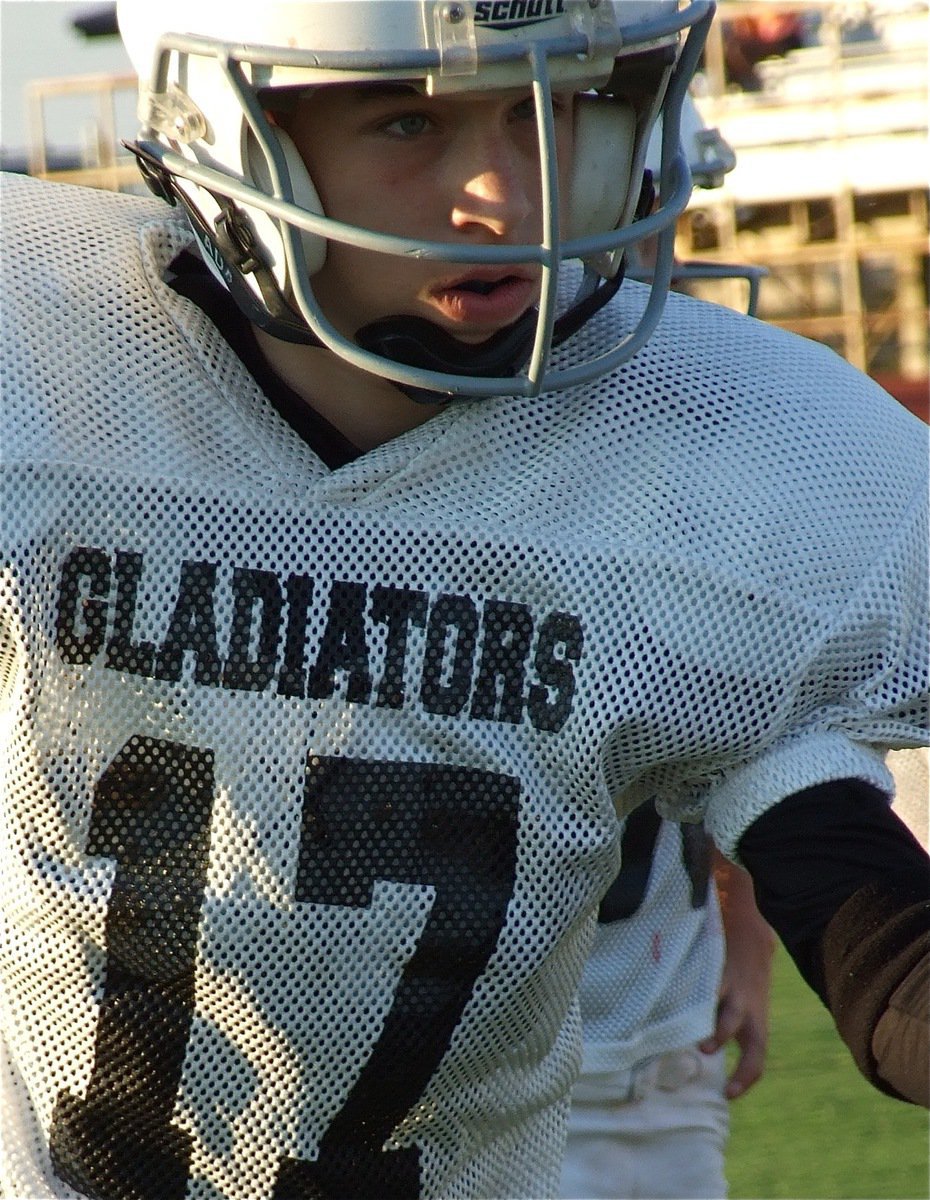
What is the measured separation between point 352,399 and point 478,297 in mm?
140

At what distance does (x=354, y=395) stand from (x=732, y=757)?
393 mm

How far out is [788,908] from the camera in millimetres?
1282

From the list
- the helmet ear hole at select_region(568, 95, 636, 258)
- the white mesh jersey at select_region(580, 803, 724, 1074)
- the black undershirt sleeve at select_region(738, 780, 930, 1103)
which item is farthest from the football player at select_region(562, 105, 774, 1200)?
the black undershirt sleeve at select_region(738, 780, 930, 1103)

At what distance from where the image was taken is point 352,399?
140 cm

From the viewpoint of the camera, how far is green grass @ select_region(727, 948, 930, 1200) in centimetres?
293

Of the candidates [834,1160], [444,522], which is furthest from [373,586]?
[834,1160]

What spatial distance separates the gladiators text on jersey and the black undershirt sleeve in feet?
0.61

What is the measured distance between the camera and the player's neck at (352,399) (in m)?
1.39

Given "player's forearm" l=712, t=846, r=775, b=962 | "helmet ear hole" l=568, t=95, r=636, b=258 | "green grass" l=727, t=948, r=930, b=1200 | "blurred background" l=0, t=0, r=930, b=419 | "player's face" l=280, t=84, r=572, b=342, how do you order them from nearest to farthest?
1. "player's face" l=280, t=84, r=572, b=342
2. "helmet ear hole" l=568, t=95, r=636, b=258
3. "player's forearm" l=712, t=846, r=775, b=962
4. "green grass" l=727, t=948, r=930, b=1200
5. "blurred background" l=0, t=0, r=930, b=419

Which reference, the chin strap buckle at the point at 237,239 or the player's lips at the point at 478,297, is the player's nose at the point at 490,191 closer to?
the player's lips at the point at 478,297

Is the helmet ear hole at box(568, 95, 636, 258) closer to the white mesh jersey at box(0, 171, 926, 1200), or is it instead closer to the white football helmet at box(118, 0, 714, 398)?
the white football helmet at box(118, 0, 714, 398)

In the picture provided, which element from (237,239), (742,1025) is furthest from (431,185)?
(742,1025)

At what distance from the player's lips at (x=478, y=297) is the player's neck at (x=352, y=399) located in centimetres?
9

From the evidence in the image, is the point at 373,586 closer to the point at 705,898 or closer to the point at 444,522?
the point at 444,522
